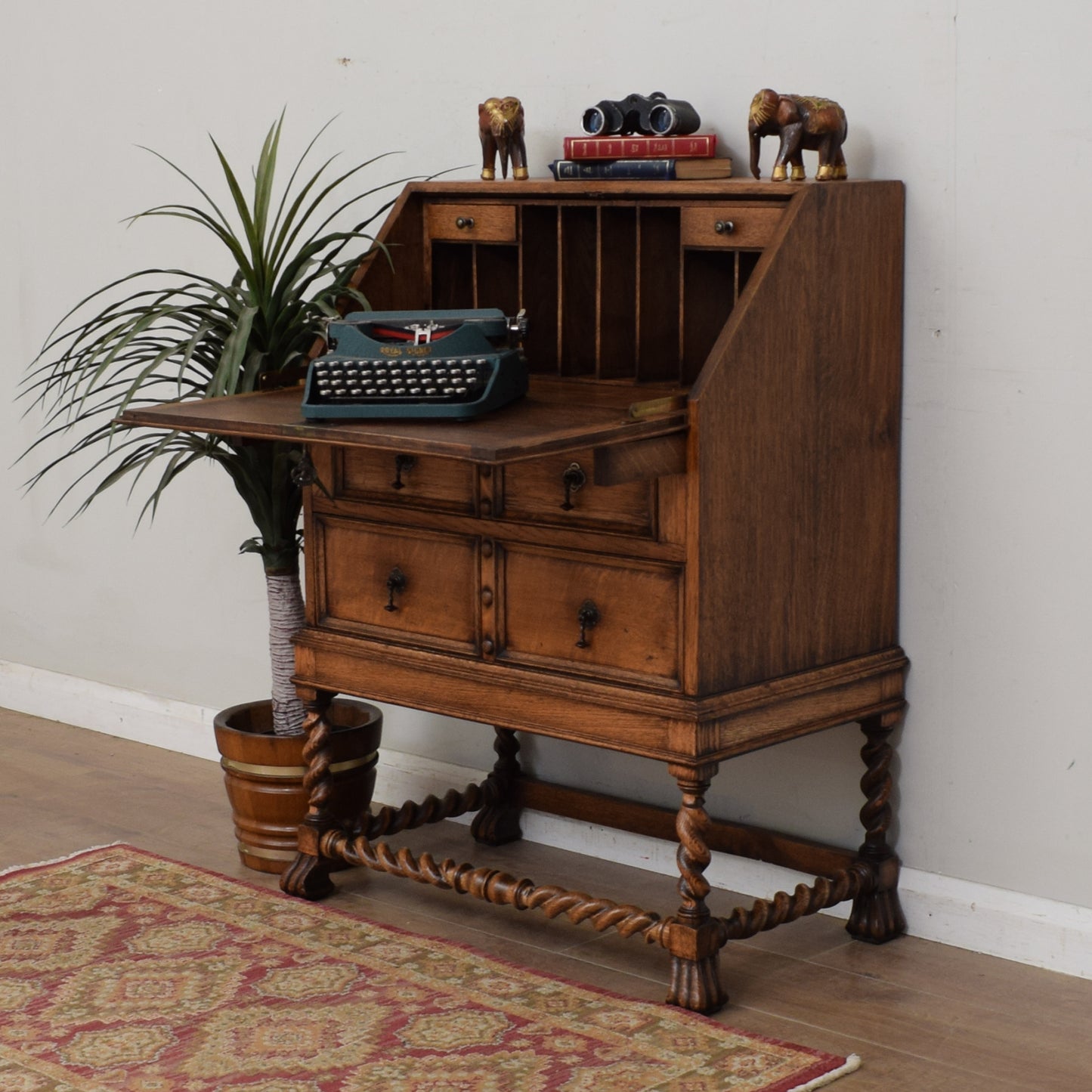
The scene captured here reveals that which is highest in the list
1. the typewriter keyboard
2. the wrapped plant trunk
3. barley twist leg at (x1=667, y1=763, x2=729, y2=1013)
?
the typewriter keyboard

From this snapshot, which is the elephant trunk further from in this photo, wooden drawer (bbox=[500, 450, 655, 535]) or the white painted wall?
wooden drawer (bbox=[500, 450, 655, 535])

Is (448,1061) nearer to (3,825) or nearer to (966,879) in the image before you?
(966,879)

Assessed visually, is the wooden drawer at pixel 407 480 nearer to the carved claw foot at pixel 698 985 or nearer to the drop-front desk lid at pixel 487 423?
the drop-front desk lid at pixel 487 423

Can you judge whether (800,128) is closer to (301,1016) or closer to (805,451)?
(805,451)

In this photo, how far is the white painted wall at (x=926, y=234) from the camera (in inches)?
122

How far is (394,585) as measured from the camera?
3398mm

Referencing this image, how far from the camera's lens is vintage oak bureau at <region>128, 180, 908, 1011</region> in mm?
2957

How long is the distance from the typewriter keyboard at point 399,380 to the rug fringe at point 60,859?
1423 millimetres

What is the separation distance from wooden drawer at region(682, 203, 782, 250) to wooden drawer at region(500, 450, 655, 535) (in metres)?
0.50

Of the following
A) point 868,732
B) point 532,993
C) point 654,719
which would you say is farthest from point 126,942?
point 868,732

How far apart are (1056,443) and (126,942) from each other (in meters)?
1.99

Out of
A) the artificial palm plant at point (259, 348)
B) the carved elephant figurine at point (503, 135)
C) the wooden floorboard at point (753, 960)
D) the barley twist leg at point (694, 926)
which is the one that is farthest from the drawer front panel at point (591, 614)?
the carved elephant figurine at point (503, 135)

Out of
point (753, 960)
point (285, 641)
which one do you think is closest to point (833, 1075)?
point (753, 960)

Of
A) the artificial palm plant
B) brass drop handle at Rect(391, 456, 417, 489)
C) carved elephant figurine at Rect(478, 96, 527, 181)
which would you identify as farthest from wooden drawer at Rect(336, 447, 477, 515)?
carved elephant figurine at Rect(478, 96, 527, 181)
